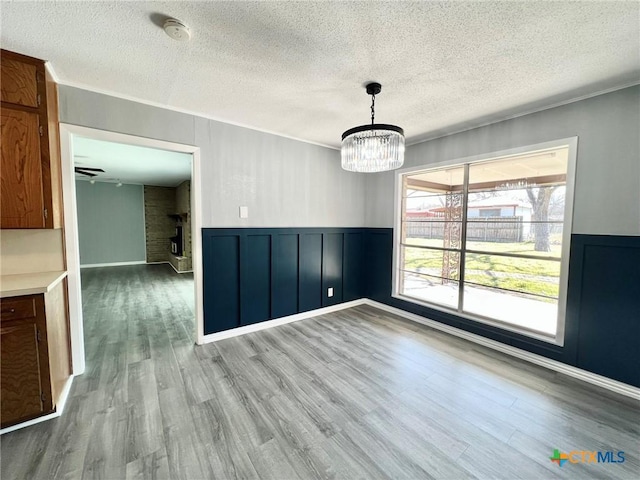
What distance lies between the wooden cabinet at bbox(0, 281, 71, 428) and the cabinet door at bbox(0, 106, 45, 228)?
2.02 ft

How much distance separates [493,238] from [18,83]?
438 cm

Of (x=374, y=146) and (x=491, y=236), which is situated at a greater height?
(x=374, y=146)

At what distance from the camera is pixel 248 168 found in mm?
3141

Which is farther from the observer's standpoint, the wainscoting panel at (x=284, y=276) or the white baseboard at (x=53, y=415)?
the wainscoting panel at (x=284, y=276)

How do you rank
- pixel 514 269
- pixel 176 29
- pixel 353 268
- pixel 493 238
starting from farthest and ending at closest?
pixel 353 268, pixel 493 238, pixel 514 269, pixel 176 29

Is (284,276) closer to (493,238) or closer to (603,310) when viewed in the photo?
(493,238)

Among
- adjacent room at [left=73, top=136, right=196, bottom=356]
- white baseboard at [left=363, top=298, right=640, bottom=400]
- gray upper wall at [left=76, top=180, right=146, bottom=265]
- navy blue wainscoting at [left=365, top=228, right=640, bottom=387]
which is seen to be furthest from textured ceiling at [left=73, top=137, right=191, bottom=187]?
navy blue wainscoting at [left=365, top=228, right=640, bottom=387]

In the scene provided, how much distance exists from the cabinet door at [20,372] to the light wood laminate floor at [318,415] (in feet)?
0.46

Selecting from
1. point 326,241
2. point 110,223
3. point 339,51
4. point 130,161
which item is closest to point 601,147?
point 339,51

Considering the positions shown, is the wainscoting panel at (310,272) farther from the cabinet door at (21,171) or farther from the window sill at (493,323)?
the cabinet door at (21,171)

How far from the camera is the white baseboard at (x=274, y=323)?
2998mm

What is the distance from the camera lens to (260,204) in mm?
3254

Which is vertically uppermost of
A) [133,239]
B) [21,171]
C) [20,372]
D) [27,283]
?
[21,171]

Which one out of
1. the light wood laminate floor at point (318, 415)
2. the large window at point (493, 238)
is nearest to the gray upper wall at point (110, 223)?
the light wood laminate floor at point (318, 415)
